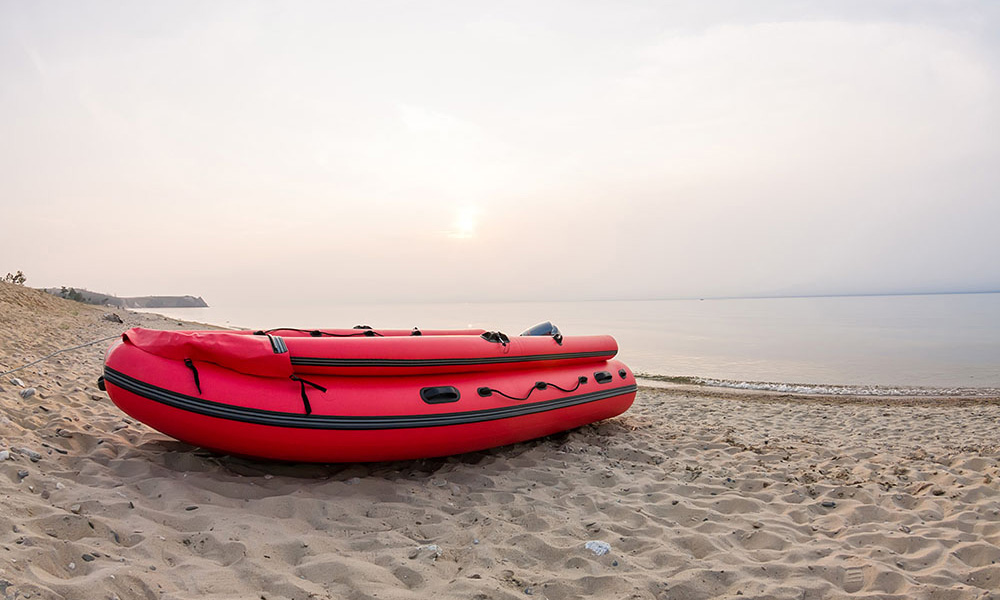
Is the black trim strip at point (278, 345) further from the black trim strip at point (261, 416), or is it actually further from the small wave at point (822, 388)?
the small wave at point (822, 388)

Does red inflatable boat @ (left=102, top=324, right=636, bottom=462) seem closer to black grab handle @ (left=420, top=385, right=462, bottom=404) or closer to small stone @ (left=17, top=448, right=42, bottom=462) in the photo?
black grab handle @ (left=420, top=385, right=462, bottom=404)

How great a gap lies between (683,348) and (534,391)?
13743 mm

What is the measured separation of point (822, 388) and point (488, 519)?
30.2ft

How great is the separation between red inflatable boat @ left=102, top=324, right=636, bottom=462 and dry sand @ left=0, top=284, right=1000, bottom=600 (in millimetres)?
228

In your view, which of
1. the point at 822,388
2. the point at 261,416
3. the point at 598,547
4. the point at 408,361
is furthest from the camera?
the point at 822,388

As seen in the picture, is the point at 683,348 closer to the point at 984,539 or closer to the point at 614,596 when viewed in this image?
the point at 984,539

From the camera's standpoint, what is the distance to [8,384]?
13.3 feet

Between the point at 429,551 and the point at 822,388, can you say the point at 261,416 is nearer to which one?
the point at 429,551

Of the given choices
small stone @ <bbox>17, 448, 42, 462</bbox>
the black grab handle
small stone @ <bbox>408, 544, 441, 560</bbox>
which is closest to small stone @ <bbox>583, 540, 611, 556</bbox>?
small stone @ <bbox>408, 544, 441, 560</bbox>

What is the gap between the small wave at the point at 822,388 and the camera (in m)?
9.12

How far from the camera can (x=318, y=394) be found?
331cm

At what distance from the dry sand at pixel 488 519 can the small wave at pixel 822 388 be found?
17.2ft

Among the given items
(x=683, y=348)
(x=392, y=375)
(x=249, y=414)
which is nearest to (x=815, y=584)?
(x=392, y=375)

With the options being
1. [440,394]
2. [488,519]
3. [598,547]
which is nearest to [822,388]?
[440,394]
